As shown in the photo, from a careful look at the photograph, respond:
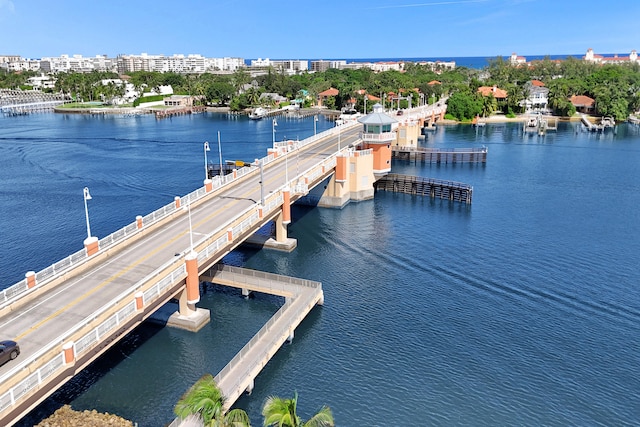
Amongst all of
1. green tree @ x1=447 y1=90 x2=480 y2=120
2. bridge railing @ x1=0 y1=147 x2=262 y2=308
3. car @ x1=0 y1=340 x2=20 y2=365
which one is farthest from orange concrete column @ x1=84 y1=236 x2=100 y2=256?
green tree @ x1=447 y1=90 x2=480 y2=120

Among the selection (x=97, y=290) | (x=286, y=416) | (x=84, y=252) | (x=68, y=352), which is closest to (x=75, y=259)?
(x=84, y=252)

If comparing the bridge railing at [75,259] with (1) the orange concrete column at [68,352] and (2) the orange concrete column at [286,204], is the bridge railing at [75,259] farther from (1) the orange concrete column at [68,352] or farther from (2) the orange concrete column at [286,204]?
(2) the orange concrete column at [286,204]

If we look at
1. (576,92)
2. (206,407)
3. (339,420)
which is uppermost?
(576,92)

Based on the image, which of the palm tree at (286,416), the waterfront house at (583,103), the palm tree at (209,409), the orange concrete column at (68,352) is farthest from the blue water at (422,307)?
the waterfront house at (583,103)

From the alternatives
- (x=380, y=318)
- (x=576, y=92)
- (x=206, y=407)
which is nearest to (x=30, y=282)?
(x=206, y=407)

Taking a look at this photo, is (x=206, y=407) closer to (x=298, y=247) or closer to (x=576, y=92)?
(x=298, y=247)

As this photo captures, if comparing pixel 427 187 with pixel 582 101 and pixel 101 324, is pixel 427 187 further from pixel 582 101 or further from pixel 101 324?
pixel 582 101

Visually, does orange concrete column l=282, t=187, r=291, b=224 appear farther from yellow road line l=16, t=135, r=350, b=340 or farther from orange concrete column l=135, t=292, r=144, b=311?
orange concrete column l=135, t=292, r=144, b=311
